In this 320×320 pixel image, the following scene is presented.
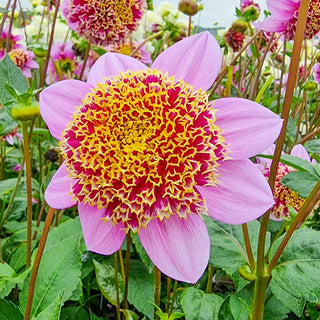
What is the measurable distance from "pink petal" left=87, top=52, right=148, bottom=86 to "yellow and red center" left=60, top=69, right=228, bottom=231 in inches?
2.6

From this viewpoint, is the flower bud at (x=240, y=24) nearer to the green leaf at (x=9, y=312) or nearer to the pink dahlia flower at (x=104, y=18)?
the pink dahlia flower at (x=104, y=18)

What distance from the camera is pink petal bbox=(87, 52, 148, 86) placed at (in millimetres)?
589

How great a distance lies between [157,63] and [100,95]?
0.29ft

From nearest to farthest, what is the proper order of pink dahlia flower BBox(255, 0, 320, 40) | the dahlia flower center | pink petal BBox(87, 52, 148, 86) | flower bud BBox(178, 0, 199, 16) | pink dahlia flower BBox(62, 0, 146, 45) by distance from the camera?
1. pink petal BBox(87, 52, 148, 86)
2. pink dahlia flower BBox(255, 0, 320, 40)
3. pink dahlia flower BBox(62, 0, 146, 45)
4. flower bud BBox(178, 0, 199, 16)
5. the dahlia flower center

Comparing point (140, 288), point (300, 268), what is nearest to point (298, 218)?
point (300, 268)

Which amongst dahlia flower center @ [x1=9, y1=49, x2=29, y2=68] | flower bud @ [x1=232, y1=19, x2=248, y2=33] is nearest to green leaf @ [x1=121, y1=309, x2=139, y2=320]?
flower bud @ [x1=232, y1=19, x2=248, y2=33]

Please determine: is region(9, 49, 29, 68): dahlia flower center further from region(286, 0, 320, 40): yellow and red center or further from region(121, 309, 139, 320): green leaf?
region(121, 309, 139, 320): green leaf

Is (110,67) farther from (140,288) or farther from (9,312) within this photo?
(140,288)

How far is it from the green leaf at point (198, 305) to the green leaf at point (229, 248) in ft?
0.14

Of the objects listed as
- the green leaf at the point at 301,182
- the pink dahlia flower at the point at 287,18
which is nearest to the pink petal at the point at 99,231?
the green leaf at the point at 301,182

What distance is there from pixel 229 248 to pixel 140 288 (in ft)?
1.07

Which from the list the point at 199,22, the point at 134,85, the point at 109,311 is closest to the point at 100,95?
the point at 134,85

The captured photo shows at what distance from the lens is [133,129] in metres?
0.51

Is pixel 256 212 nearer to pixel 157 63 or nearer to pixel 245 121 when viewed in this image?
pixel 245 121
